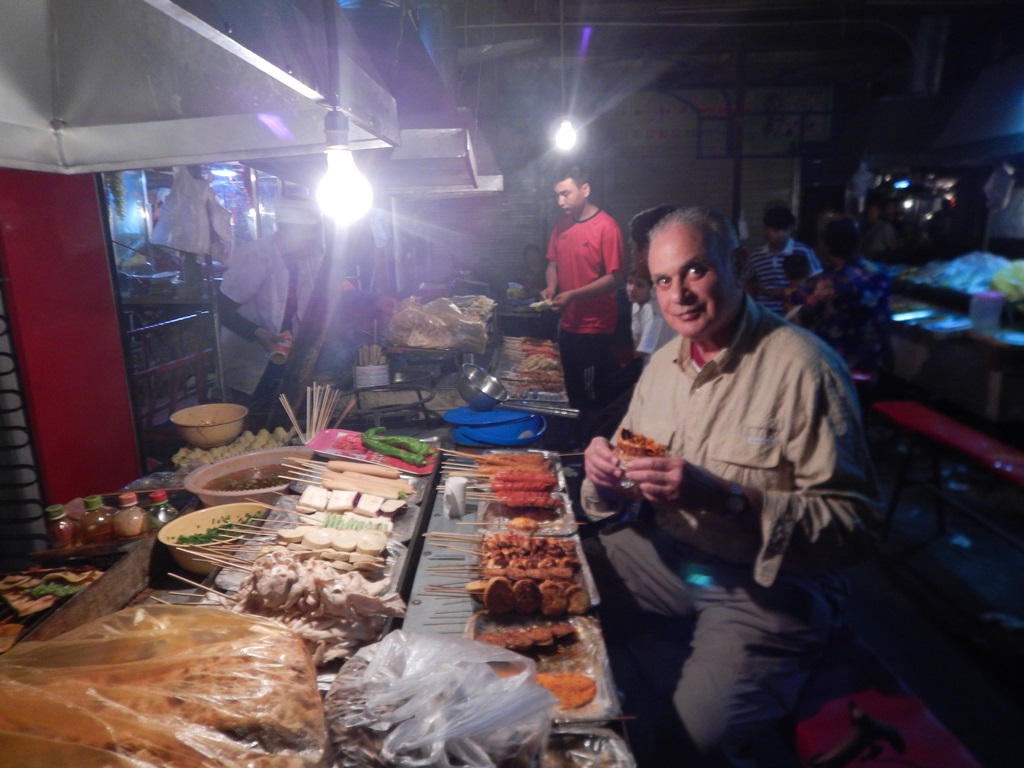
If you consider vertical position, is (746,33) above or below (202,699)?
above

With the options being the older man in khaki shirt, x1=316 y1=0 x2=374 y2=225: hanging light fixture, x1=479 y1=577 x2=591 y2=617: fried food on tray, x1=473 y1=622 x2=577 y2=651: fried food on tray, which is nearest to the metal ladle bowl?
x1=316 y1=0 x2=374 y2=225: hanging light fixture

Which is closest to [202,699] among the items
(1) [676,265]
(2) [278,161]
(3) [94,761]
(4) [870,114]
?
(3) [94,761]

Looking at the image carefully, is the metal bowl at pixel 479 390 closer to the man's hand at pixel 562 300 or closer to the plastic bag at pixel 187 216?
the man's hand at pixel 562 300

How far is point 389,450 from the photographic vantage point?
400 cm

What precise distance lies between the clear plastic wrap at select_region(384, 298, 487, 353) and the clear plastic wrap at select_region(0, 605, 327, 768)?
454cm

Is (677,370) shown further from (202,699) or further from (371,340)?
(371,340)

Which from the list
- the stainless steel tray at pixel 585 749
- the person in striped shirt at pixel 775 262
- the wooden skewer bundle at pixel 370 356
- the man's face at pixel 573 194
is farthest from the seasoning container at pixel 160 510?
the person in striped shirt at pixel 775 262

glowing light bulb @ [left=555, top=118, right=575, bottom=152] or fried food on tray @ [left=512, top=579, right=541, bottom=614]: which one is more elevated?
glowing light bulb @ [left=555, top=118, right=575, bottom=152]

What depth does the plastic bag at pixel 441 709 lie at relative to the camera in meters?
1.65

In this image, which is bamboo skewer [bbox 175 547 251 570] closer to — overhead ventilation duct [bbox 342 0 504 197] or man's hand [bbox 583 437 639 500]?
man's hand [bbox 583 437 639 500]

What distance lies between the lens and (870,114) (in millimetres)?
10383

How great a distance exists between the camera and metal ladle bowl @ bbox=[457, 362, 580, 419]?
192 inches

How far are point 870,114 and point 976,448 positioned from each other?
7874 millimetres

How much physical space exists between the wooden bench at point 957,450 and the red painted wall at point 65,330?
22.4 feet
